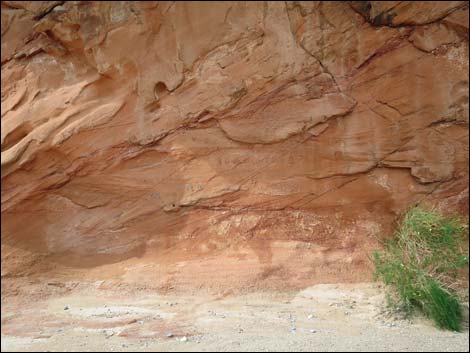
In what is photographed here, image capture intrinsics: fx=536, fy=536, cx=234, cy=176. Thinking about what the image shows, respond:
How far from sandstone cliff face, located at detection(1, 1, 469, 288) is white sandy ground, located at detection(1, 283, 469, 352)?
36 centimetres

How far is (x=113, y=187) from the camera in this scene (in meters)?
6.46

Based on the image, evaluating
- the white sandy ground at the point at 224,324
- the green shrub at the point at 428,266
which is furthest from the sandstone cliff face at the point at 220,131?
the green shrub at the point at 428,266

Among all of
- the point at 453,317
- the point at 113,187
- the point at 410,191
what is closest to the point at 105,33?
the point at 113,187

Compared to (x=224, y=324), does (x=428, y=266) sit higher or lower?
higher

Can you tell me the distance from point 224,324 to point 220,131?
2.39m

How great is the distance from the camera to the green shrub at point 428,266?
17.2ft

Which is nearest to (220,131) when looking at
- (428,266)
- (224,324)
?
(224,324)

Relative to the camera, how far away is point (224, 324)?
5129 mm

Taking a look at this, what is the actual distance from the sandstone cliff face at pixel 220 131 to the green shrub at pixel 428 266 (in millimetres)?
757

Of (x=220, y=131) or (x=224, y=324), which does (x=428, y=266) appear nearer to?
(x=224, y=324)

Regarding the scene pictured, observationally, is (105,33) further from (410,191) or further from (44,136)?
(410,191)

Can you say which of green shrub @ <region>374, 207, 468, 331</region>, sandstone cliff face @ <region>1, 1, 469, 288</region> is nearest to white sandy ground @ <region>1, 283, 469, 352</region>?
green shrub @ <region>374, 207, 468, 331</region>

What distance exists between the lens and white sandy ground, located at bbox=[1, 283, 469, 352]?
4555 millimetres

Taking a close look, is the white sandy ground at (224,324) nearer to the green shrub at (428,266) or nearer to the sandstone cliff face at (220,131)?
the green shrub at (428,266)
